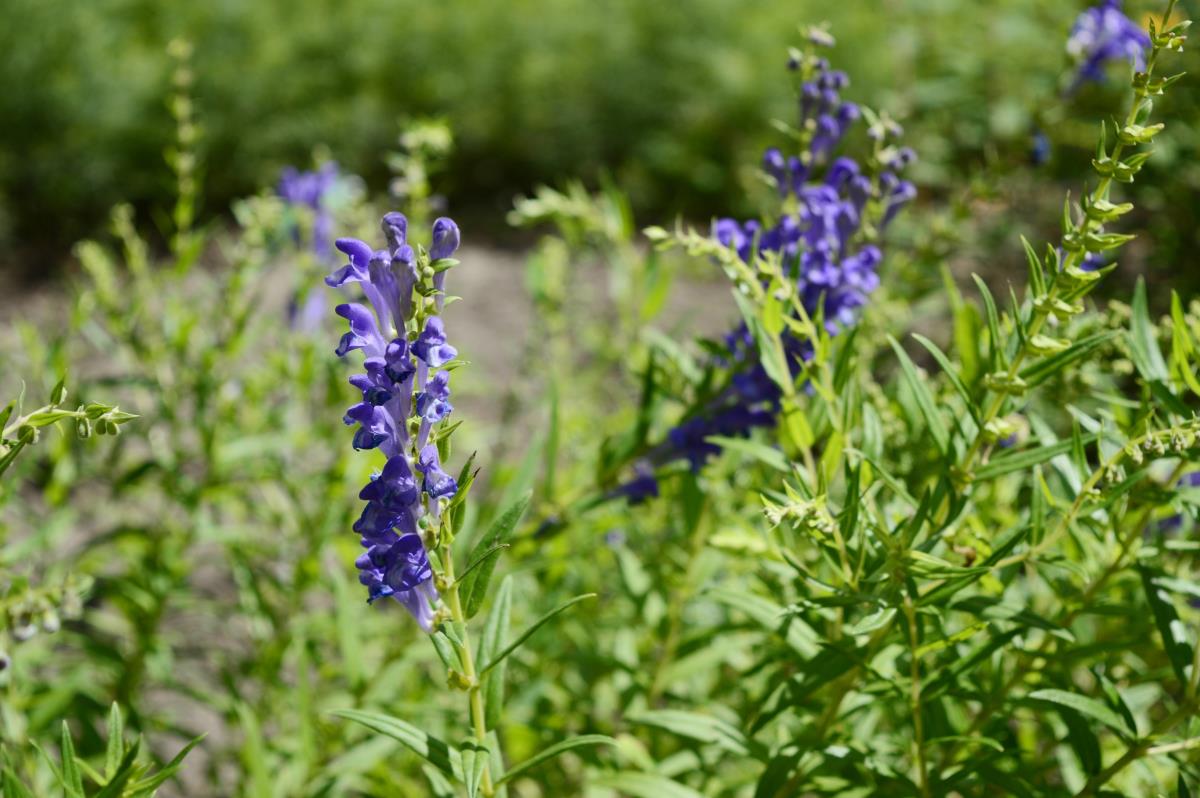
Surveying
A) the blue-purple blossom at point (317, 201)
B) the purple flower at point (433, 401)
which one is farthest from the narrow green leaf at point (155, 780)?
the blue-purple blossom at point (317, 201)

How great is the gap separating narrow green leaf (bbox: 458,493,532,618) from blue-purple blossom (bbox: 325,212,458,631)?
56 millimetres

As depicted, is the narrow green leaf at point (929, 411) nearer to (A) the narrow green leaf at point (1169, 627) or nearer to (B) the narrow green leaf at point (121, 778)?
(A) the narrow green leaf at point (1169, 627)

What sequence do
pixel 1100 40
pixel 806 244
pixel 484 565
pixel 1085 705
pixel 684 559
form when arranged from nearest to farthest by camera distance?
pixel 484 565 < pixel 1085 705 < pixel 806 244 < pixel 1100 40 < pixel 684 559

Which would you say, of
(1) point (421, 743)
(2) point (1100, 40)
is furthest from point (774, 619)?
(2) point (1100, 40)

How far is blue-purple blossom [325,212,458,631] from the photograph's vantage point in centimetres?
118

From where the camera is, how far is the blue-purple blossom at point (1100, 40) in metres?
2.14

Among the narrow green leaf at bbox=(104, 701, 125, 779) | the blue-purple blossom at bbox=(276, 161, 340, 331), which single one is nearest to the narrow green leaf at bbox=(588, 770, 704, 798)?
the narrow green leaf at bbox=(104, 701, 125, 779)

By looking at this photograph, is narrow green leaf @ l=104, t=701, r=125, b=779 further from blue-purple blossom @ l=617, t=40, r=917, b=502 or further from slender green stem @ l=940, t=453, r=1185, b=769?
slender green stem @ l=940, t=453, r=1185, b=769

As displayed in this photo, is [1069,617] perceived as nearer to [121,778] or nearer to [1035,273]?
[1035,273]

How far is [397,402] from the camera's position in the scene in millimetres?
1223

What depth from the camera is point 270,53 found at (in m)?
6.47

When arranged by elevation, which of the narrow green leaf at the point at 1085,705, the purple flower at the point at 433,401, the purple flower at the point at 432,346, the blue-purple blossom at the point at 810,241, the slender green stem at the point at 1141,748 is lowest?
the slender green stem at the point at 1141,748

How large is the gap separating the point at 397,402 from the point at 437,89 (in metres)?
5.87

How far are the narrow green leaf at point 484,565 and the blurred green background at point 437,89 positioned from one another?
4.79 metres
